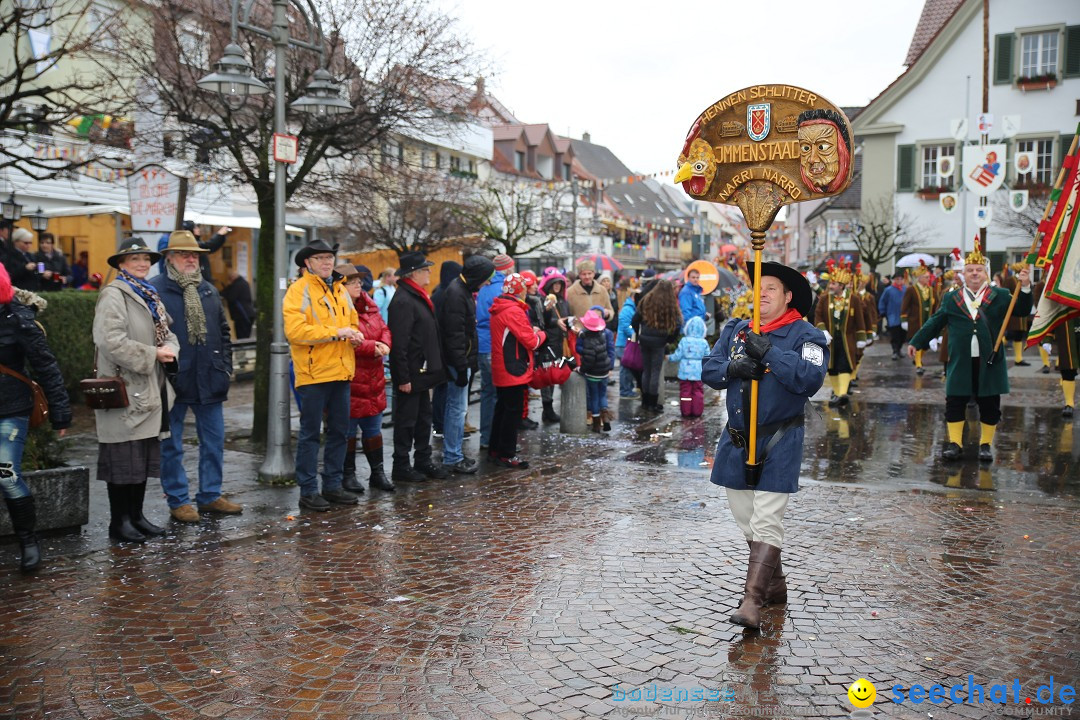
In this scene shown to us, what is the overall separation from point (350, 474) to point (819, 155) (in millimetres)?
4950

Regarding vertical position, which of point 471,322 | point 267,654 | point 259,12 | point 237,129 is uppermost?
point 259,12

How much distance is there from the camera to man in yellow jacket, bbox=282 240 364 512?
7.27m

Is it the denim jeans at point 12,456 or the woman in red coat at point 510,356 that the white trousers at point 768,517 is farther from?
the denim jeans at point 12,456

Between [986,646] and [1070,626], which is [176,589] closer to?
[986,646]

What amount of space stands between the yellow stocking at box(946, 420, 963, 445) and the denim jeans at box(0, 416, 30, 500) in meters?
8.31

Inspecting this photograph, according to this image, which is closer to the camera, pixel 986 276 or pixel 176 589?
pixel 176 589

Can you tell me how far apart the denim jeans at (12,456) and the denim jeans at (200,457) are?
4.05ft

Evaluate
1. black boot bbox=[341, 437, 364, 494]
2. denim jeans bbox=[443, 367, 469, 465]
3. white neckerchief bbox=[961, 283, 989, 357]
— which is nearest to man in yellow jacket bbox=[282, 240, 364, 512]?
black boot bbox=[341, 437, 364, 494]

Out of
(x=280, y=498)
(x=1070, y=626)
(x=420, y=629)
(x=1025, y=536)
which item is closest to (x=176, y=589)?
(x=420, y=629)

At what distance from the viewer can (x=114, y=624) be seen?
4.96 m

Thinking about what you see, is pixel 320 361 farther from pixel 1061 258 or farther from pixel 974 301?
pixel 1061 258

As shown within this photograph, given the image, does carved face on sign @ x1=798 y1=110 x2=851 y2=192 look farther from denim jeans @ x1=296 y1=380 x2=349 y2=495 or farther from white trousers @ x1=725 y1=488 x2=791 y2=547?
denim jeans @ x1=296 y1=380 x2=349 y2=495

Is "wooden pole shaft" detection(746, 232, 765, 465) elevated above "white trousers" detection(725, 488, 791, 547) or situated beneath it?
elevated above

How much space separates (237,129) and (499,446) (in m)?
4.18
